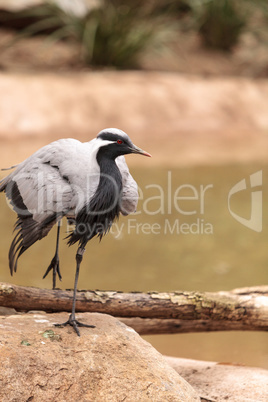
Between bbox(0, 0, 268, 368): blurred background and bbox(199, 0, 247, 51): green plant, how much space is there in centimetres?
3

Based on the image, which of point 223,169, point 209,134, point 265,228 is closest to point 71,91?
point 209,134

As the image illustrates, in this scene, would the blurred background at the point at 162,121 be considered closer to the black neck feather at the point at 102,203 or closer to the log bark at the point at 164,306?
the log bark at the point at 164,306

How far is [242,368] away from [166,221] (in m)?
2.65

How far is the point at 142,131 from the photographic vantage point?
28.1ft

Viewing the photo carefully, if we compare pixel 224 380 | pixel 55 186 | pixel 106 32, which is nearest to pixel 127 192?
pixel 55 186

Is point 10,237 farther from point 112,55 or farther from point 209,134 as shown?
point 112,55

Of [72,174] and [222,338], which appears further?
[222,338]

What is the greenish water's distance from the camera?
4.25 m

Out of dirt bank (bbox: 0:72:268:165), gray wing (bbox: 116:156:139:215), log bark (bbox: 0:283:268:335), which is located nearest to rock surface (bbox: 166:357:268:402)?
log bark (bbox: 0:283:268:335)

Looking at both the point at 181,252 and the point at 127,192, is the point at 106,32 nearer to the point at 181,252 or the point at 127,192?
the point at 181,252

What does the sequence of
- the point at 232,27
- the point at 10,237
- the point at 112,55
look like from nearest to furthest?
the point at 10,237 → the point at 112,55 → the point at 232,27

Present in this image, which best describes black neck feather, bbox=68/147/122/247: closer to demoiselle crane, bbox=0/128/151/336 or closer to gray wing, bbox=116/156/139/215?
demoiselle crane, bbox=0/128/151/336

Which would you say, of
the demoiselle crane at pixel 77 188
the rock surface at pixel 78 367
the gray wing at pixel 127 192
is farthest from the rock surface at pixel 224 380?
the gray wing at pixel 127 192

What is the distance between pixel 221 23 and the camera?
11977 mm
